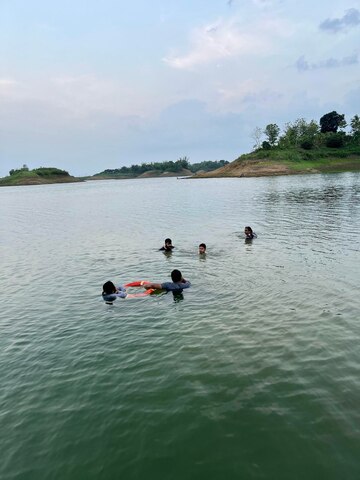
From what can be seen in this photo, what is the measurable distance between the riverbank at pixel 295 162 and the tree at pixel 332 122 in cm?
2534

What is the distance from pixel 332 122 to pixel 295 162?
50.8 metres

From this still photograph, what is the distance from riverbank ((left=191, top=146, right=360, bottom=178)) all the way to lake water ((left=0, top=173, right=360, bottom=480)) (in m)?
116

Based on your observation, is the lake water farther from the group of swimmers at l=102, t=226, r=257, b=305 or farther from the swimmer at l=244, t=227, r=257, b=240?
the swimmer at l=244, t=227, r=257, b=240

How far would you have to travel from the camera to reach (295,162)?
463ft

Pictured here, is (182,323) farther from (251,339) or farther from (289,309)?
(289,309)

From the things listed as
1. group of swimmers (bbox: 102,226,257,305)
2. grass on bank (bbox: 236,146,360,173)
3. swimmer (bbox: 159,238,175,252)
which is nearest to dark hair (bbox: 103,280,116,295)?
group of swimmers (bbox: 102,226,257,305)

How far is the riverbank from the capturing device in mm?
136500

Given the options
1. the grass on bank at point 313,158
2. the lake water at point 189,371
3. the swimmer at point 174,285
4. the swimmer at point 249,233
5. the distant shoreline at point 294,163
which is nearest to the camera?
the lake water at point 189,371

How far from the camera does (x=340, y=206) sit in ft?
159

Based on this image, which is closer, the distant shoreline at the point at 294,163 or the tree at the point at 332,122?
the distant shoreline at the point at 294,163

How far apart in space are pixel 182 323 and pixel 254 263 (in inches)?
411

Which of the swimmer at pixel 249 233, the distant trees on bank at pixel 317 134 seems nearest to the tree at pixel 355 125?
the distant trees on bank at pixel 317 134

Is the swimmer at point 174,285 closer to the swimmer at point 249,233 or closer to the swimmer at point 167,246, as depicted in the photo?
the swimmer at point 167,246

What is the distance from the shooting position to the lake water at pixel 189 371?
8656 mm
